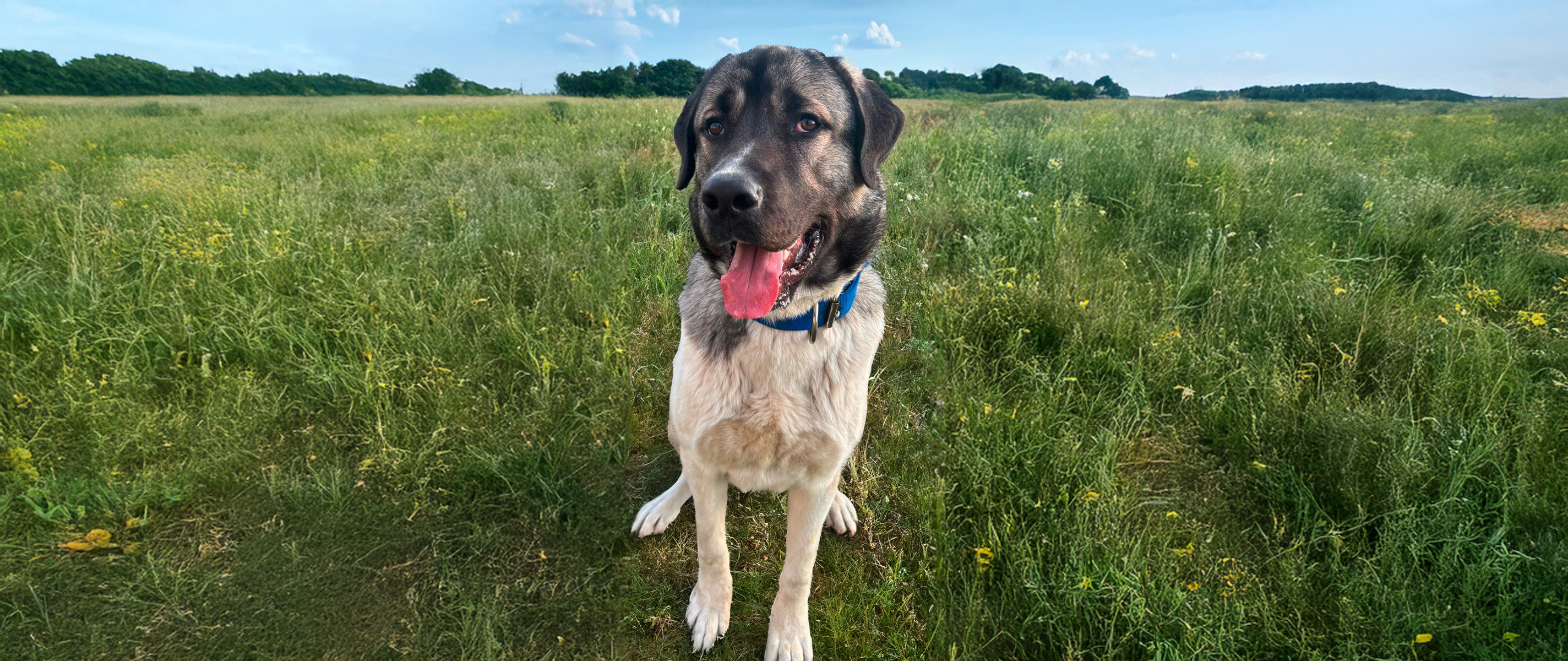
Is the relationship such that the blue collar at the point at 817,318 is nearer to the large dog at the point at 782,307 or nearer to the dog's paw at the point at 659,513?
the large dog at the point at 782,307

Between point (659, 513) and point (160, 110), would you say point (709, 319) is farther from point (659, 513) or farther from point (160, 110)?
point (160, 110)

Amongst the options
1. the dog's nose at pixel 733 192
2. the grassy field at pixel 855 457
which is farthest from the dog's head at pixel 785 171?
the grassy field at pixel 855 457

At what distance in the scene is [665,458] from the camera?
2.95 m

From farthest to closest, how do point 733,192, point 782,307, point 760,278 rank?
point 782,307 < point 760,278 < point 733,192

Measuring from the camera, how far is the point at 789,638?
6.99 ft

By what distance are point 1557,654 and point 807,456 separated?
→ 7.75 ft

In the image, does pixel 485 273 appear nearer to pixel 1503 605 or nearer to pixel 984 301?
pixel 984 301

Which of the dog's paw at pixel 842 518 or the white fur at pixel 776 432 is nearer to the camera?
the white fur at pixel 776 432

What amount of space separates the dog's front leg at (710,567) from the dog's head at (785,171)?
0.63 m

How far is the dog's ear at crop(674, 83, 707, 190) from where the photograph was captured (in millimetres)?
2207

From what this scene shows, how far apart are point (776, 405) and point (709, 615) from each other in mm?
885

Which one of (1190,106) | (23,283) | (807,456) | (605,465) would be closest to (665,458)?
(605,465)

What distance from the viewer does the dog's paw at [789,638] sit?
2113 millimetres

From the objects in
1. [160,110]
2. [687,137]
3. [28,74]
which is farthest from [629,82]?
[28,74]
